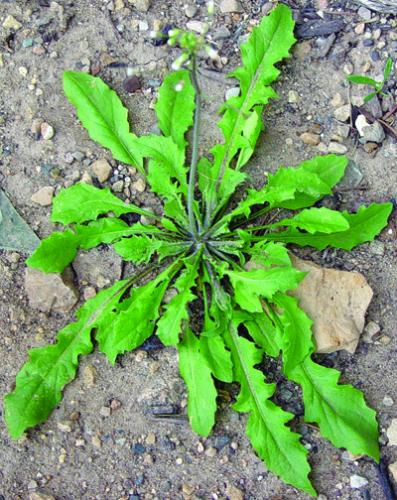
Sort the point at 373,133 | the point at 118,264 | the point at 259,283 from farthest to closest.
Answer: the point at 373,133 → the point at 118,264 → the point at 259,283

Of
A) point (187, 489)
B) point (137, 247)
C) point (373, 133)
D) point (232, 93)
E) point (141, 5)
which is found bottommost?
point (187, 489)

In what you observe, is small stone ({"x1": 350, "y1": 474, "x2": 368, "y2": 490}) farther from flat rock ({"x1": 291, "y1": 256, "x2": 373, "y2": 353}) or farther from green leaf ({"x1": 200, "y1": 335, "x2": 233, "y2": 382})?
green leaf ({"x1": 200, "y1": 335, "x2": 233, "y2": 382})

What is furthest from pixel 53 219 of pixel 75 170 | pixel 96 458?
pixel 96 458

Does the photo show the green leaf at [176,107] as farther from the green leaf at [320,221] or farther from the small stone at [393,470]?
the small stone at [393,470]

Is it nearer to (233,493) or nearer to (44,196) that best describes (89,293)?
(44,196)

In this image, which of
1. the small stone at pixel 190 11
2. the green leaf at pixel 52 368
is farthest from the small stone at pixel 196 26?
the green leaf at pixel 52 368

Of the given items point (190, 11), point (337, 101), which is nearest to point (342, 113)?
point (337, 101)
